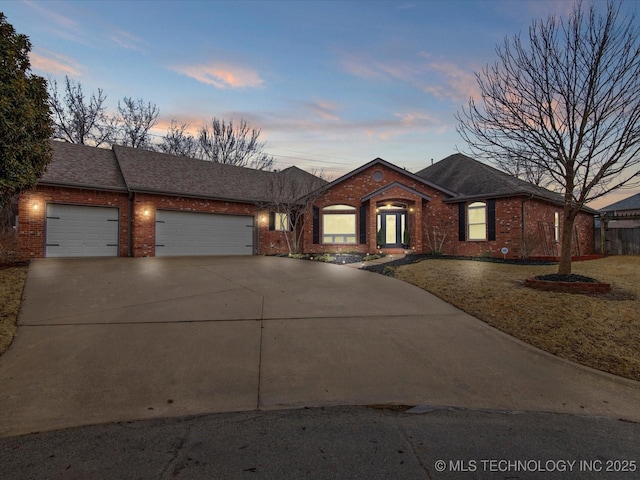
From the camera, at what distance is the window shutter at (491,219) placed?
1407 cm

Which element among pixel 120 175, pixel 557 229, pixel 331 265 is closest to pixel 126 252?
pixel 120 175

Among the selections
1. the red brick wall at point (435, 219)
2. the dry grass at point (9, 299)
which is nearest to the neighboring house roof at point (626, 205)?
the red brick wall at point (435, 219)

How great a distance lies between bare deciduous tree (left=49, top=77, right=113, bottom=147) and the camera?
70.1ft

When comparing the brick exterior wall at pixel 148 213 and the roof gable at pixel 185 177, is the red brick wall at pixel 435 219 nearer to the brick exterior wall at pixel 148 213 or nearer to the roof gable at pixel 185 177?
the roof gable at pixel 185 177

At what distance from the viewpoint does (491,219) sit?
14172mm

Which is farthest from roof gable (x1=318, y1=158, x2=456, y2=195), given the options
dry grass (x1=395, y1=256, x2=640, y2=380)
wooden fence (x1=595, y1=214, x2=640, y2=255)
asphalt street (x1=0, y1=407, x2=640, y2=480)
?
asphalt street (x1=0, y1=407, x2=640, y2=480)

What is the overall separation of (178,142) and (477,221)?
26115 millimetres

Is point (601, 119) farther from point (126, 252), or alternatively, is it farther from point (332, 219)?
point (126, 252)

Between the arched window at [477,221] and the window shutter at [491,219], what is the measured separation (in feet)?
0.62

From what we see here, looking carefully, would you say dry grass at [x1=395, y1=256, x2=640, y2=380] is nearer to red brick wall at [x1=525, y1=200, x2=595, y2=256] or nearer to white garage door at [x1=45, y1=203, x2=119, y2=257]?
red brick wall at [x1=525, y1=200, x2=595, y2=256]

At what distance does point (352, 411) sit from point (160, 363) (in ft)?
7.88

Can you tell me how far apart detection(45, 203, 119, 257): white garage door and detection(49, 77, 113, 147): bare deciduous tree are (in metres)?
13.8

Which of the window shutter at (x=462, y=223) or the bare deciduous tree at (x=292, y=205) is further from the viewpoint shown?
the bare deciduous tree at (x=292, y=205)

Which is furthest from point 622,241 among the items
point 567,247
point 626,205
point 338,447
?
point 338,447
